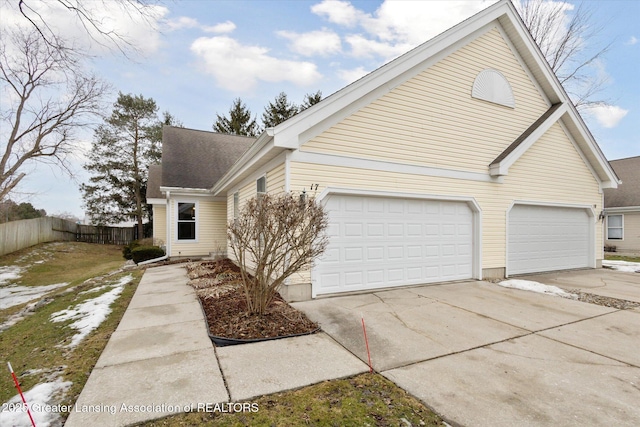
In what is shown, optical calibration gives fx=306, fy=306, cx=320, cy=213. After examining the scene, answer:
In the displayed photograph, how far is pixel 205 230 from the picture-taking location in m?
13.2

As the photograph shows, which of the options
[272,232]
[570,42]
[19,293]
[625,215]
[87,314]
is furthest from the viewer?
[625,215]

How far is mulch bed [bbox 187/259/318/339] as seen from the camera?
443cm

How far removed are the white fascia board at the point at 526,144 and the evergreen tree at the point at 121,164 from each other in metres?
24.4

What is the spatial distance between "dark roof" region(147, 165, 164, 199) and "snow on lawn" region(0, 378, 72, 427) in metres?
14.7

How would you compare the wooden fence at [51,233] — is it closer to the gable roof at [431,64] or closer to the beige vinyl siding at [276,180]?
the gable roof at [431,64]

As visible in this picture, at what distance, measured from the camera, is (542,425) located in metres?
2.52

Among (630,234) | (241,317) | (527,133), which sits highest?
(527,133)

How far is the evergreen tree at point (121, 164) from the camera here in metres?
24.2

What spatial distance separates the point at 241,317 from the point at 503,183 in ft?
26.4

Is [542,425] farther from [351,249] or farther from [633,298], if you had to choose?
[633,298]

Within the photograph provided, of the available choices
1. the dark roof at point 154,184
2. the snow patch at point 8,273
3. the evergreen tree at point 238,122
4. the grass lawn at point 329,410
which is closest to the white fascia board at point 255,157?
the grass lawn at point 329,410

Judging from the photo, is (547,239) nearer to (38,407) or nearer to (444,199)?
(444,199)

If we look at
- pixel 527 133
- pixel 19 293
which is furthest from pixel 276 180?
pixel 19 293

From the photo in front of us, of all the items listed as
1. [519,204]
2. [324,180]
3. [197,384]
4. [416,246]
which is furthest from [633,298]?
[197,384]
